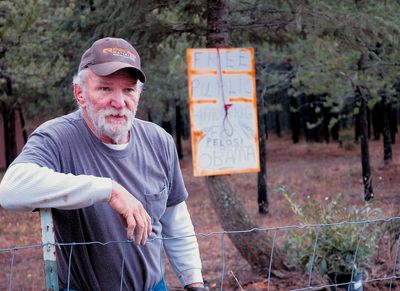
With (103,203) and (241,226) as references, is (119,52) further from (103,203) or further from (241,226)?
(241,226)

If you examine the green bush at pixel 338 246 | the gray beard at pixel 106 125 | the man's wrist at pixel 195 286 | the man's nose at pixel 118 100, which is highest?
the man's nose at pixel 118 100

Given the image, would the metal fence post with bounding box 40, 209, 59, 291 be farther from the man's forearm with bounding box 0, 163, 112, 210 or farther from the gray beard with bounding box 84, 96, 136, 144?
the gray beard with bounding box 84, 96, 136, 144

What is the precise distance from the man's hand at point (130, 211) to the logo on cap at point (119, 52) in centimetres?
51

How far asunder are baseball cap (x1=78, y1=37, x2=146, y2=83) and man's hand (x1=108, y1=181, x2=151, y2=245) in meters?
0.45

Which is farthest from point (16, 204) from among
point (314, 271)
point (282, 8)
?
point (282, 8)

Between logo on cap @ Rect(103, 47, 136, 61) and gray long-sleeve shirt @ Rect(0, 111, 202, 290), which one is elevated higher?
logo on cap @ Rect(103, 47, 136, 61)

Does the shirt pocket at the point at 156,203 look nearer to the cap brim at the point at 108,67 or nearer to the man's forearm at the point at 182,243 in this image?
the man's forearm at the point at 182,243

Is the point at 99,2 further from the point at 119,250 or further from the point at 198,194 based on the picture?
the point at 198,194

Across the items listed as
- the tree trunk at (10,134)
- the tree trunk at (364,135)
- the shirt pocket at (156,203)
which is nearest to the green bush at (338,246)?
the shirt pocket at (156,203)

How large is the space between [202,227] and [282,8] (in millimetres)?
5821

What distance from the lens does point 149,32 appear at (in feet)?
23.4

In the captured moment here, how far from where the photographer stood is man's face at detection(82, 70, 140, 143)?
7.73 ft

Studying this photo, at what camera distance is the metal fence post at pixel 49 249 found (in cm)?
219

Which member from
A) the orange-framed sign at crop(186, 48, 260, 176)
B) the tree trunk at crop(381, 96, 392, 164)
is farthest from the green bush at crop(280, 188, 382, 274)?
the tree trunk at crop(381, 96, 392, 164)
